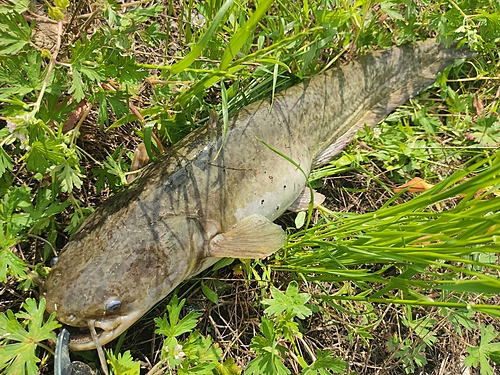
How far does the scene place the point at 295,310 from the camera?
2438 millimetres

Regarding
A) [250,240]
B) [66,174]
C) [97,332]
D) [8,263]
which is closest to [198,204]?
[250,240]

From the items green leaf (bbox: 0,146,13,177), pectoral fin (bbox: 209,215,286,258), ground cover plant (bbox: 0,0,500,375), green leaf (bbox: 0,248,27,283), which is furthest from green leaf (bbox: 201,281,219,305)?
green leaf (bbox: 0,146,13,177)

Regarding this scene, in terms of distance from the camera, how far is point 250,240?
2533 mm

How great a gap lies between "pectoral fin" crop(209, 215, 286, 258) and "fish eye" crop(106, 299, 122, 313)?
0.61 meters

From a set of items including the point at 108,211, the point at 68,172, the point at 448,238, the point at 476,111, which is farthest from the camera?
the point at 476,111

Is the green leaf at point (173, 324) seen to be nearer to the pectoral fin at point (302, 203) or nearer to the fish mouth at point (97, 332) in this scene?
the fish mouth at point (97, 332)

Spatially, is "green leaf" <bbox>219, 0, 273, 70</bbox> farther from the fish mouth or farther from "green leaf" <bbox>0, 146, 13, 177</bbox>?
the fish mouth

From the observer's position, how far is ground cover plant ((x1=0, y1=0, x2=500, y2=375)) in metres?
2.02

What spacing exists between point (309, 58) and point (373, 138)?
94cm

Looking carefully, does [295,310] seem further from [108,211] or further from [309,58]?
[309,58]

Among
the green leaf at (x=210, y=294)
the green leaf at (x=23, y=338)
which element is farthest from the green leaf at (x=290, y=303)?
the green leaf at (x=23, y=338)

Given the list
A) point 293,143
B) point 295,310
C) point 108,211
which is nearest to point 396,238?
point 295,310

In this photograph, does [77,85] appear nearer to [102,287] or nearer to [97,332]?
[102,287]

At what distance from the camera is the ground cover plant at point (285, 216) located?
2.02 meters
